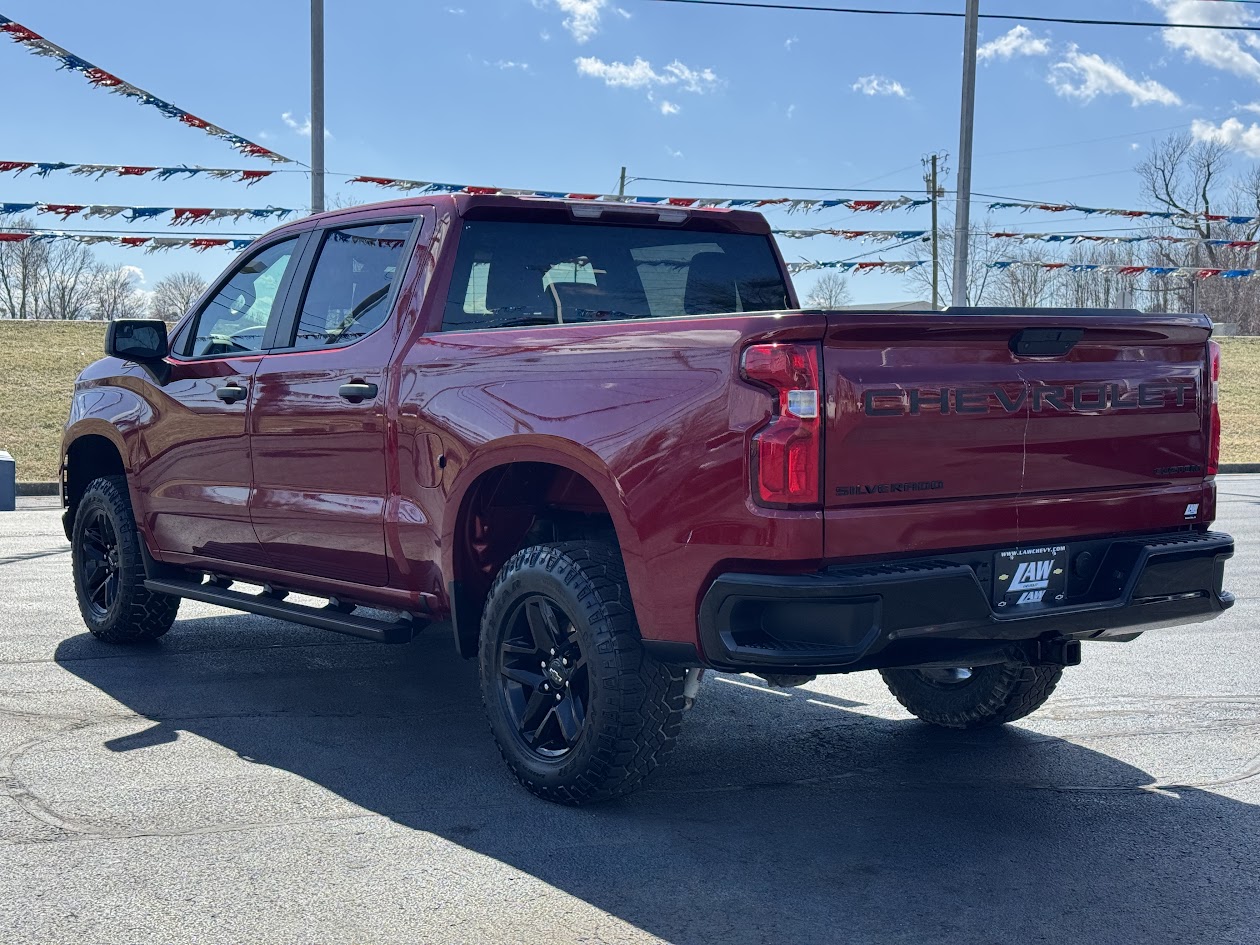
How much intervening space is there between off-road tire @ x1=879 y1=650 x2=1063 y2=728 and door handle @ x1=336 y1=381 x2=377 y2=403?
7.54 feet

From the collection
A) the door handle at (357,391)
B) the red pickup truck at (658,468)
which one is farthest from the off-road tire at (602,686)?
the door handle at (357,391)

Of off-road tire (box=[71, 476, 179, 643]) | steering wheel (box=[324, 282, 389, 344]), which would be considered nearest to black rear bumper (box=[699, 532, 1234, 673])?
steering wheel (box=[324, 282, 389, 344])

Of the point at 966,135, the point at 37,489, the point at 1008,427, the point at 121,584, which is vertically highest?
the point at 966,135

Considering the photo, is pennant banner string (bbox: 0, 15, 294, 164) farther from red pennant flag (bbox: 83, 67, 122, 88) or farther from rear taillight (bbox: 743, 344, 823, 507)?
rear taillight (bbox: 743, 344, 823, 507)

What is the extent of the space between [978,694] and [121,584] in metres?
4.16

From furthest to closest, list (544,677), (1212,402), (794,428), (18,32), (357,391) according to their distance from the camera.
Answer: (18,32) → (357,391) → (1212,402) → (544,677) → (794,428)

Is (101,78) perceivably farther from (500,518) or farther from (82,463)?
(500,518)

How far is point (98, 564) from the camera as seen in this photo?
23.6 feet

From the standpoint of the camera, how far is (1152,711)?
230 inches

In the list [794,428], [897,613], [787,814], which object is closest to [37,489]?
[787,814]

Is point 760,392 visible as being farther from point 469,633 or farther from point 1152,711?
point 1152,711

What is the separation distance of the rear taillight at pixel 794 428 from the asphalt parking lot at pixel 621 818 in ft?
3.55

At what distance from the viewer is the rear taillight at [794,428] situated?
12.3ft

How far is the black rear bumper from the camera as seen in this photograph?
12.4 feet
